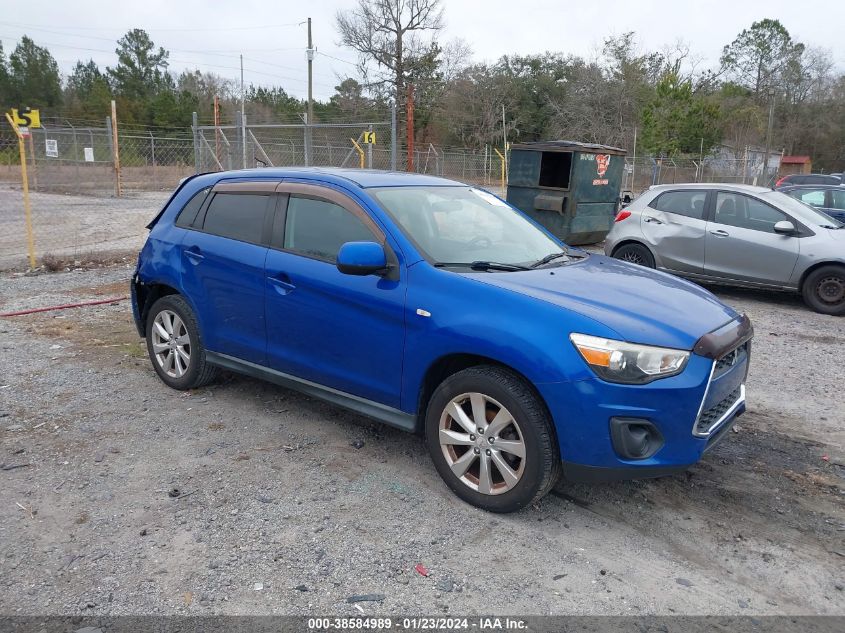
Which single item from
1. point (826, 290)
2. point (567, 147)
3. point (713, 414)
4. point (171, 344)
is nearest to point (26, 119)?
point (171, 344)

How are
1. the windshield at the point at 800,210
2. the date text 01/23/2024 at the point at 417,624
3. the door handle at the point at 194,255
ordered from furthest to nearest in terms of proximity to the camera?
the windshield at the point at 800,210 < the door handle at the point at 194,255 < the date text 01/23/2024 at the point at 417,624

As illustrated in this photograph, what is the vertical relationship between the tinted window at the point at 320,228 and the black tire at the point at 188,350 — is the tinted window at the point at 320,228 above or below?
above

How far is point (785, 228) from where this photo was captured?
329 inches

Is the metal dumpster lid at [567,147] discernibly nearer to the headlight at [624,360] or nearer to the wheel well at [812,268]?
the wheel well at [812,268]

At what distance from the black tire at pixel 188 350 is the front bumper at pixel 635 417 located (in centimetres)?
286

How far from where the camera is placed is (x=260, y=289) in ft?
14.6

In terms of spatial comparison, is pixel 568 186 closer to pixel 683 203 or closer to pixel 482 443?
pixel 683 203

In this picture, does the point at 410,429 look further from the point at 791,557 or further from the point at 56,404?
the point at 56,404

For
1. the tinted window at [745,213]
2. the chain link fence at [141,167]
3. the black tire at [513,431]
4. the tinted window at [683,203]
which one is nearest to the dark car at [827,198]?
the tinted window at [683,203]

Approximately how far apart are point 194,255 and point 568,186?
29.9 feet

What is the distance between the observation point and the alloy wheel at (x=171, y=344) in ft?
16.8

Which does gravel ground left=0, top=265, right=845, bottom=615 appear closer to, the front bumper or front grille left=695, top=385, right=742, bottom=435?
the front bumper

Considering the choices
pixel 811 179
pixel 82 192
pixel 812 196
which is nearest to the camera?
pixel 812 196

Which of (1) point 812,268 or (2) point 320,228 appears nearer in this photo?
(2) point 320,228
